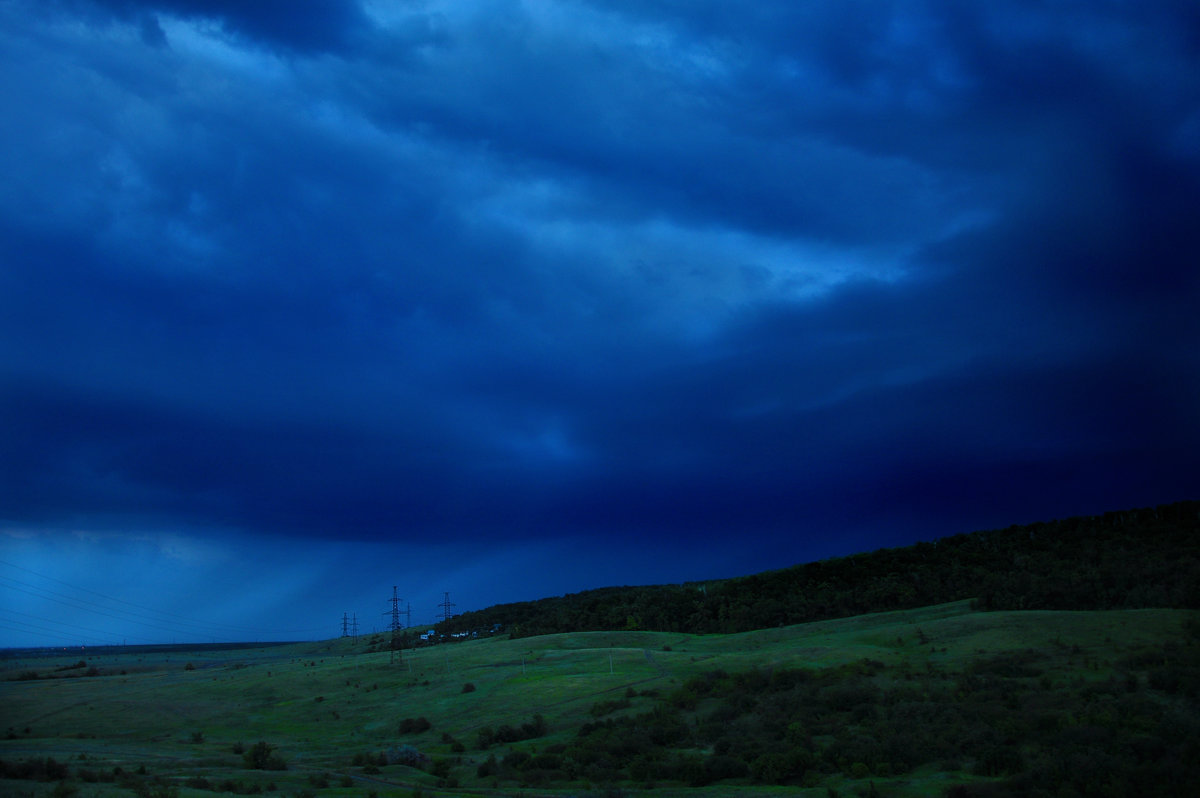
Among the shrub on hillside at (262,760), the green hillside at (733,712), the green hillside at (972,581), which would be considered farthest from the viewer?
the green hillside at (972,581)

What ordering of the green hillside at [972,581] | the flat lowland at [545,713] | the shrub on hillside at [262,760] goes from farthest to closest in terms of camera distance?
the green hillside at [972,581] < the shrub on hillside at [262,760] < the flat lowland at [545,713]

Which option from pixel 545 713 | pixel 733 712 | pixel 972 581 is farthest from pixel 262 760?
pixel 972 581

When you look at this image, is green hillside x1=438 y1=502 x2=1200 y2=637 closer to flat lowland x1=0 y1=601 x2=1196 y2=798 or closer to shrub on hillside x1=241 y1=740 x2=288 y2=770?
flat lowland x1=0 y1=601 x2=1196 y2=798

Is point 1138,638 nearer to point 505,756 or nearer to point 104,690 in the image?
point 505,756

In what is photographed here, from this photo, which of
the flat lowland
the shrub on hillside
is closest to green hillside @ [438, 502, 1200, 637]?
the flat lowland

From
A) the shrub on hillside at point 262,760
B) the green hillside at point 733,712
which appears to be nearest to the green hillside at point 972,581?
the green hillside at point 733,712

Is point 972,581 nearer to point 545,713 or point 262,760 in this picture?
point 545,713

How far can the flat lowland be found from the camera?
29.8 meters

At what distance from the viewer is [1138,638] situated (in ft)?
146

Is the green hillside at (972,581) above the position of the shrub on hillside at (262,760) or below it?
above

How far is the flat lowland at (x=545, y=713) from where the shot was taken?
29750mm

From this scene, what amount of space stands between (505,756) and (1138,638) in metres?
37.0

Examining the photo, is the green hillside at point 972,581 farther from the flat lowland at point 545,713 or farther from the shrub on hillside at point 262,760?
the shrub on hillside at point 262,760

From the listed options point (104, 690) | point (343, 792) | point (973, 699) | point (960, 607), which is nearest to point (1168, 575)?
point (960, 607)
